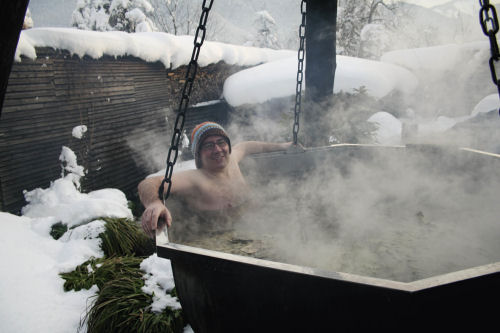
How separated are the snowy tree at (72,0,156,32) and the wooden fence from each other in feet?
34.8

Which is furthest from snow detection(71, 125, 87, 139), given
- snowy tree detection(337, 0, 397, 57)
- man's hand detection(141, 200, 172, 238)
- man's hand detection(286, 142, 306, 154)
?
snowy tree detection(337, 0, 397, 57)

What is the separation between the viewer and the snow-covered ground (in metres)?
2.83

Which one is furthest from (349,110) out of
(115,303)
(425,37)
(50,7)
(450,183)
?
(50,7)

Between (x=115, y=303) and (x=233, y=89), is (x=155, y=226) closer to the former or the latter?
(x=115, y=303)

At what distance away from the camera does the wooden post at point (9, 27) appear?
1.07 meters

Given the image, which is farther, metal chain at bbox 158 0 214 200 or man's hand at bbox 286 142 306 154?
man's hand at bbox 286 142 306 154

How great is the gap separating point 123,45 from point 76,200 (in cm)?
389

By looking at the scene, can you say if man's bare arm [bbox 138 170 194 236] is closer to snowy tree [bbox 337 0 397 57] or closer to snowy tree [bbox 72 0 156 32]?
snowy tree [bbox 72 0 156 32]

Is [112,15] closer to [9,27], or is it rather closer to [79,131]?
[79,131]

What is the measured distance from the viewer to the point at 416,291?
3.01 ft

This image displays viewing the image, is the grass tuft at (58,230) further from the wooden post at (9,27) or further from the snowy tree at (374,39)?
the snowy tree at (374,39)

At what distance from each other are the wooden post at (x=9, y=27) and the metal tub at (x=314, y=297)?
3.12ft

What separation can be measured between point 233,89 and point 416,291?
10.3 meters

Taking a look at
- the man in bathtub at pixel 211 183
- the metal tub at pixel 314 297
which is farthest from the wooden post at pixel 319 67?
the metal tub at pixel 314 297
